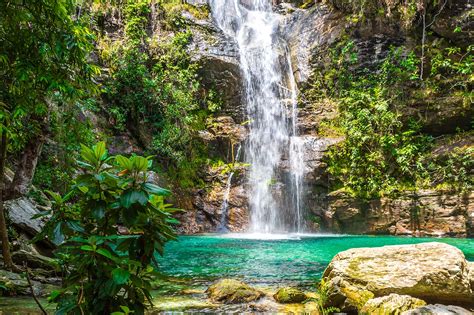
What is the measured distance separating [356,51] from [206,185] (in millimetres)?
10131

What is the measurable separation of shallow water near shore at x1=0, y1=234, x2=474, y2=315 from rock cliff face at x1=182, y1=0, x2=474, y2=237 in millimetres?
3081

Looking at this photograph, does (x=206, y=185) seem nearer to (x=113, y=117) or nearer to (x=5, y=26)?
(x=113, y=117)

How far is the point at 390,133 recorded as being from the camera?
15953mm

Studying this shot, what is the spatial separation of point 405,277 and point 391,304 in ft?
2.06

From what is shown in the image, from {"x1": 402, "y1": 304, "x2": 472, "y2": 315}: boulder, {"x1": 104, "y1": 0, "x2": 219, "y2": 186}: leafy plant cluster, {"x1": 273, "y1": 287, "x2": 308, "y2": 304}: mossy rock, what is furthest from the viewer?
{"x1": 104, "y1": 0, "x2": 219, "y2": 186}: leafy plant cluster

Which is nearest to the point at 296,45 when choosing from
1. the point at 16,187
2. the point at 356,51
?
the point at 356,51

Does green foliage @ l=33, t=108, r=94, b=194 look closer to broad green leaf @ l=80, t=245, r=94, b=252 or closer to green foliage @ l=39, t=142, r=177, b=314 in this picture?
green foliage @ l=39, t=142, r=177, b=314

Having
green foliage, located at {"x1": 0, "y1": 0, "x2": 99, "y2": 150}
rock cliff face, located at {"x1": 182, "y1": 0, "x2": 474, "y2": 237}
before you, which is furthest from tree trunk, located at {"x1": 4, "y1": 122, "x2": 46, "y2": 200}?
→ rock cliff face, located at {"x1": 182, "y1": 0, "x2": 474, "y2": 237}

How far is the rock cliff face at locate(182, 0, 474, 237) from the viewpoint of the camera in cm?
1424

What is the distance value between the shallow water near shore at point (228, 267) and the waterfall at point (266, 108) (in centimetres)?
415

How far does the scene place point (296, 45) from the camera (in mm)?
19828

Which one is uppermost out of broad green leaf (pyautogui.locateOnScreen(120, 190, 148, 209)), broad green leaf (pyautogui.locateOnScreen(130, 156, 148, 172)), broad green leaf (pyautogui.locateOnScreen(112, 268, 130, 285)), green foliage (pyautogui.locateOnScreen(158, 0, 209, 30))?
green foliage (pyautogui.locateOnScreen(158, 0, 209, 30))

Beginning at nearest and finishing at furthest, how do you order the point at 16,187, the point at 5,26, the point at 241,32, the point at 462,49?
1. the point at 5,26
2. the point at 16,187
3. the point at 462,49
4. the point at 241,32

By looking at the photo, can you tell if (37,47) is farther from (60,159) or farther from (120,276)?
(60,159)
